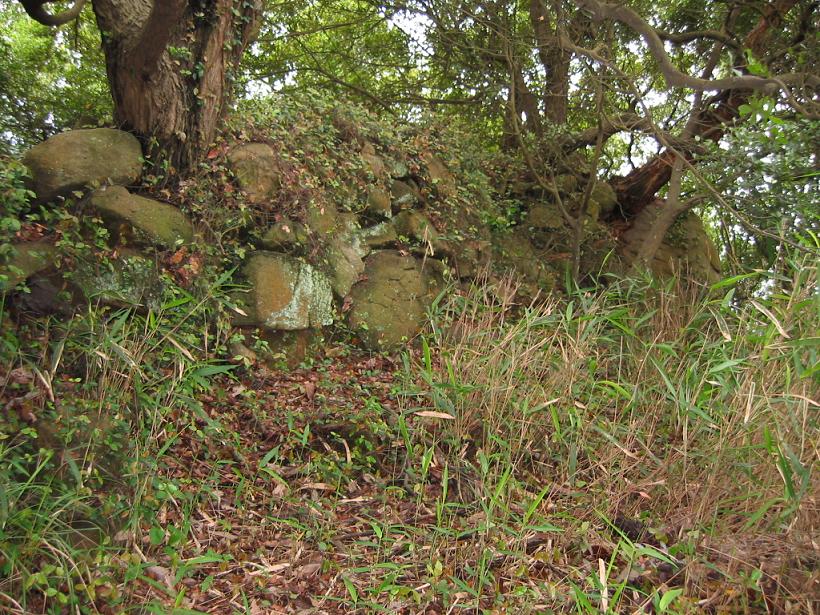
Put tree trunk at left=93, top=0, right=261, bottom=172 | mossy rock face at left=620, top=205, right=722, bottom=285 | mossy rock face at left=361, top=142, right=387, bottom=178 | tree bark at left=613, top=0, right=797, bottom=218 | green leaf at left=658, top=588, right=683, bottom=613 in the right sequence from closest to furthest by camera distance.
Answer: green leaf at left=658, top=588, right=683, bottom=613, tree trunk at left=93, top=0, right=261, bottom=172, mossy rock face at left=361, top=142, right=387, bottom=178, tree bark at left=613, top=0, right=797, bottom=218, mossy rock face at left=620, top=205, right=722, bottom=285

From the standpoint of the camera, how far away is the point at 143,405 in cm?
306

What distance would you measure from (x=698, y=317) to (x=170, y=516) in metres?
3.32

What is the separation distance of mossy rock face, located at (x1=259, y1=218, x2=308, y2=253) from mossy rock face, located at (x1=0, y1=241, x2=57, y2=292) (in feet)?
4.50

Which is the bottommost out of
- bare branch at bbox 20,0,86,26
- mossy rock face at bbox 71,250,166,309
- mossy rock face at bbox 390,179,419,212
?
mossy rock face at bbox 71,250,166,309

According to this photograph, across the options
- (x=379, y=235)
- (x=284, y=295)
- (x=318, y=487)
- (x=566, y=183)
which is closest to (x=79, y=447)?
(x=318, y=487)

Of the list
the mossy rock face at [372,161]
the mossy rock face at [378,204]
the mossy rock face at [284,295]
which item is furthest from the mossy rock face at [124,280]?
the mossy rock face at [372,161]

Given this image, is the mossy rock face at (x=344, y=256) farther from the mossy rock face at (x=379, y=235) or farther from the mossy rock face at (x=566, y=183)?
the mossy rock face at (x=566, y=183)

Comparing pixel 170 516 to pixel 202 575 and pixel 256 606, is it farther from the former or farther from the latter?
pixel 256 606

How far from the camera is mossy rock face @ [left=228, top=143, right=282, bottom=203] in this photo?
454cm

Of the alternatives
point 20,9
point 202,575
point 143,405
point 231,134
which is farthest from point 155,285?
point 20,9

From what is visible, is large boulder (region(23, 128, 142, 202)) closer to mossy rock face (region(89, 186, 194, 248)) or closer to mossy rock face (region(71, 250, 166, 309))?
mossy rock face (region(89, 186, 194, 248))

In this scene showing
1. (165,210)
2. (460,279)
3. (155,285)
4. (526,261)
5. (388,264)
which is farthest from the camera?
(526,261)

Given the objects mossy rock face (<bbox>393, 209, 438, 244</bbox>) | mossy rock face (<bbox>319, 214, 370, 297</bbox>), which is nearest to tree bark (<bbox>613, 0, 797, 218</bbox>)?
mossy rock face (<bbox>393, 209, 438, 244</bbox>)

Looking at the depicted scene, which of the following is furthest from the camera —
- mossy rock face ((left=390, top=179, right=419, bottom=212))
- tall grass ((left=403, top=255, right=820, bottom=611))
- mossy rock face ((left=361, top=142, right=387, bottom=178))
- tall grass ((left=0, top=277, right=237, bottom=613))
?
mossy rock face ((left=390, top=179, right=419, bottom=212))
